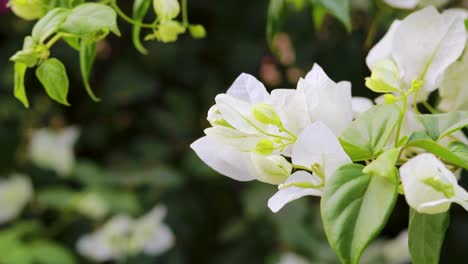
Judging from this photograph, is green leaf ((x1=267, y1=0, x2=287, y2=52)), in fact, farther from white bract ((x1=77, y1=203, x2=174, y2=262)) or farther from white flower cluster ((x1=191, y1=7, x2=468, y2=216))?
white bract ((x1=77, y1=203, x2=174, y2=262))

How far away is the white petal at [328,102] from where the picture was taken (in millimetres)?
375

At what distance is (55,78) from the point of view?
0.41 meters

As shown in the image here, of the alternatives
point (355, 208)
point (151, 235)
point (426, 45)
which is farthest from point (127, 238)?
point (355, 208)

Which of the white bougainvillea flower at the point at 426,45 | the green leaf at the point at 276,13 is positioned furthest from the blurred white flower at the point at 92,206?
the white bougainvillea flower at the point at 426,45

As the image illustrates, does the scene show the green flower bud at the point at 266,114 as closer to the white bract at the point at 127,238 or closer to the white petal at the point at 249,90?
the white petal at the point at 249,90

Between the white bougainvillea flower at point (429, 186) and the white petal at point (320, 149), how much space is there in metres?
0.03

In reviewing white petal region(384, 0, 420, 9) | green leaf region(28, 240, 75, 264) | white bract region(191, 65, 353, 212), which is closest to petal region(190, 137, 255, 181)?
white bract region(191, 65, 353, 212)

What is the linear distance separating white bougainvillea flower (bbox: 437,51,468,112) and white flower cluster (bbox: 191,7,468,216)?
52 millimetres

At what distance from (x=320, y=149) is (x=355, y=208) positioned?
37 mm

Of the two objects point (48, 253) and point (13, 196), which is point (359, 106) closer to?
point (48, 253)

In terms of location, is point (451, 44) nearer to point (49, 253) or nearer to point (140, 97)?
point (49, 253)

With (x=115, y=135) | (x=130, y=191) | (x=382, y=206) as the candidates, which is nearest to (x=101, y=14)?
(x=382, y=206)

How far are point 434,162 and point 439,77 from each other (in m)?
0.16

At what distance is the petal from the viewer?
37 centimetres
